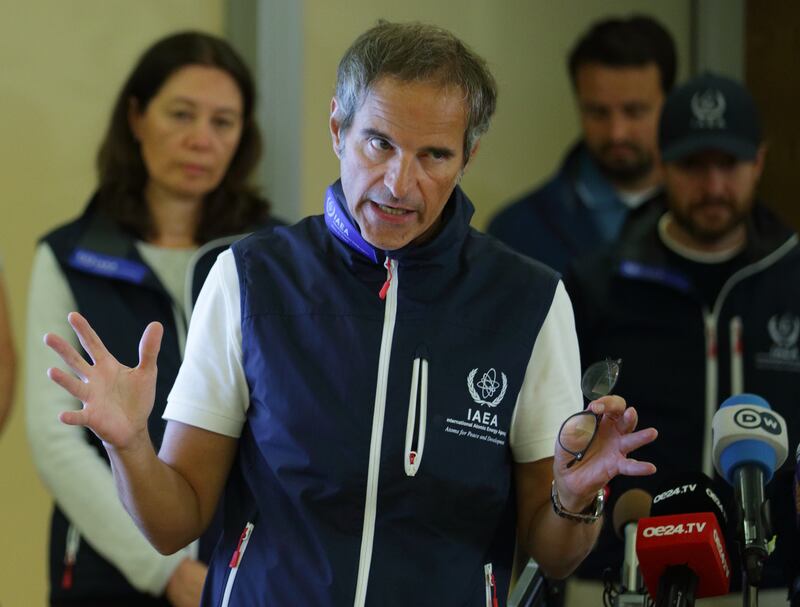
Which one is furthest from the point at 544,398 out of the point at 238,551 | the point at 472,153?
the point at 238,551

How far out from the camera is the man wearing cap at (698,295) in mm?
2846

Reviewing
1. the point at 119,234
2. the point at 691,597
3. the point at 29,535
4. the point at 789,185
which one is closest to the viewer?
the point at 691,597

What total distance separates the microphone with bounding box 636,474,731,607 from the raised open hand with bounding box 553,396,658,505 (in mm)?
89

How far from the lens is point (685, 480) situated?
1799 mm

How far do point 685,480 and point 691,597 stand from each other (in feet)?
0.59

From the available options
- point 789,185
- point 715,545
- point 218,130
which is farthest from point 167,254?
point 789,185

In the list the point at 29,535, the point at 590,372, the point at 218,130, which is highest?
the point at 218,130

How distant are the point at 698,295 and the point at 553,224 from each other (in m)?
0.85

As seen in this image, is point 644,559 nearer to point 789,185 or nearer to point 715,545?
point 715,545

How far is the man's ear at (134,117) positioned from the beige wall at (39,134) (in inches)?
17.7

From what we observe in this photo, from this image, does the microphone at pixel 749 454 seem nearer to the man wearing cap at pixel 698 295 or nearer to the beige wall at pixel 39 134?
the man wearing cap at pixel 698 295

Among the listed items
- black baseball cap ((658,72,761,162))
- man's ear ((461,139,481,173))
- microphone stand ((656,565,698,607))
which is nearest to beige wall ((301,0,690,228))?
black baseball cap ((658,72,761,162))

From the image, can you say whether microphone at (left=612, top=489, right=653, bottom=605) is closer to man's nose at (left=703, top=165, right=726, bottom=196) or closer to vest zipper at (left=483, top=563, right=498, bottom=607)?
vest zipper at (left=483, top=563, right=498, bottom=607)

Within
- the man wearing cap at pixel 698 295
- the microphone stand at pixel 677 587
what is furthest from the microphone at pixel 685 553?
the man wearing cap at pixel 698 295
